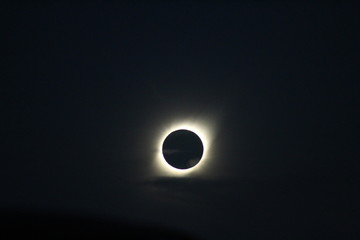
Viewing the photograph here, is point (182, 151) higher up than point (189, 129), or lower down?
lower down

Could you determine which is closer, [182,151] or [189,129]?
[182,151]

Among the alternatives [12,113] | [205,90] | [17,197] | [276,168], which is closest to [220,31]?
[205,90]

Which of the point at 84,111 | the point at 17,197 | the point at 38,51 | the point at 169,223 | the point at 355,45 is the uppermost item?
the point at 38,51

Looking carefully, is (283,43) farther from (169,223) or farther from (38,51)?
(38,51)
